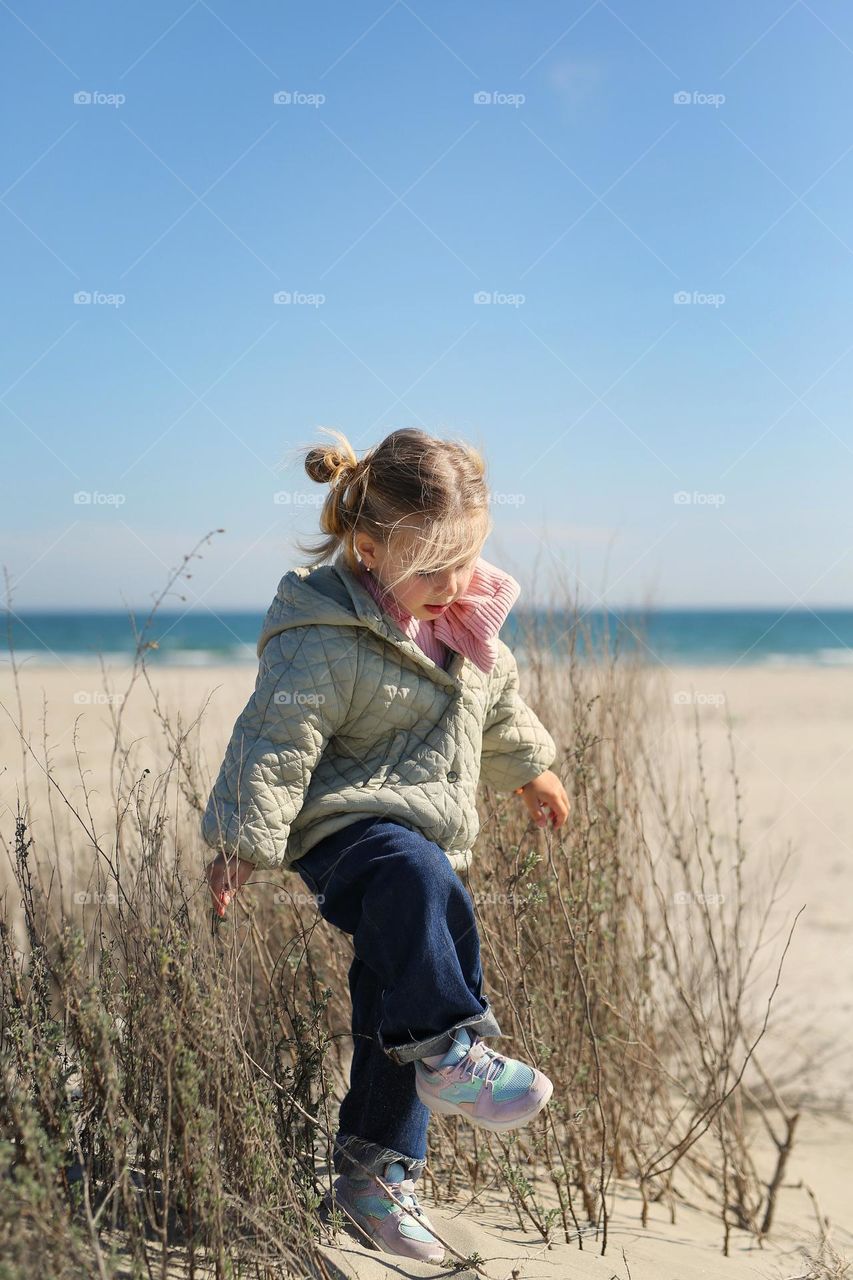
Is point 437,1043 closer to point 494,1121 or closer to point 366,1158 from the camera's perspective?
point 494,1121

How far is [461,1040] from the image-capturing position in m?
1.98

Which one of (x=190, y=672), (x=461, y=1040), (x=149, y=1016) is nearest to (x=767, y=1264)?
(x=461, y=1040)

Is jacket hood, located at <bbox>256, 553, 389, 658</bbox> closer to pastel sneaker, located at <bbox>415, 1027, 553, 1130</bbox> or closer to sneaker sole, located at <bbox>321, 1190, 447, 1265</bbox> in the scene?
pastel sneaker, located at <bbox>415, 1027, 553, 1130</bbox>

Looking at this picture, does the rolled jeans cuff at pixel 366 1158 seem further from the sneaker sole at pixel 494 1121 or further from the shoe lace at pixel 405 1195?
the sneaker sole at pixel 494 1121

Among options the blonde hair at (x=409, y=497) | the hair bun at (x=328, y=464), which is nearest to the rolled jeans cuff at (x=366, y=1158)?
the blonde hair at (x=409, y=497)

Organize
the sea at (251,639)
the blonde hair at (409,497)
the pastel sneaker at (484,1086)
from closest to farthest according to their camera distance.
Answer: the pastel sneaker at (484,1086), the blonde hair at (409,497), the sea at (251,639)

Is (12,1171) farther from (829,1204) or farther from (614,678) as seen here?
(829,1204)

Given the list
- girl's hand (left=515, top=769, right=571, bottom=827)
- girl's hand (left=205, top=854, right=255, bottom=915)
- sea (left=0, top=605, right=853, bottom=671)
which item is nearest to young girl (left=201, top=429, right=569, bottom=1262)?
girl's hand (left=205, top=854, right=255, bottom=915)

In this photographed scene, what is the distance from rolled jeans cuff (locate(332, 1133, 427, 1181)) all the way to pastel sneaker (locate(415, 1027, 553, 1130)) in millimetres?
205

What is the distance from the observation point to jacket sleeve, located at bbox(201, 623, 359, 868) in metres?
1.99

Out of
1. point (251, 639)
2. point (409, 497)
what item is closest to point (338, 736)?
point (409, 497)

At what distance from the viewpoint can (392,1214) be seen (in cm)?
207

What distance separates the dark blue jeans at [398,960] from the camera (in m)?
1.95

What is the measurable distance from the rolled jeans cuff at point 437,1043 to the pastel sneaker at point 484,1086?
0.05 ft
